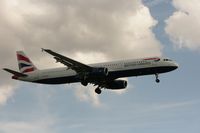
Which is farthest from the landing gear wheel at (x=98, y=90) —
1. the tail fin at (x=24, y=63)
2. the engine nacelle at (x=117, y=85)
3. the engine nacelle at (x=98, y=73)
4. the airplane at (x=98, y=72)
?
the tail fin at (x=24, y=63)

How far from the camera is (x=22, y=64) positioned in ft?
279

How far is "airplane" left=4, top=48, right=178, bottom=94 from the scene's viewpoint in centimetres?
6681

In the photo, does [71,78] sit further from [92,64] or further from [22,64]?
[22,64]

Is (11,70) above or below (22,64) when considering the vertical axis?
below

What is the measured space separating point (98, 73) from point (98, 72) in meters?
0.17

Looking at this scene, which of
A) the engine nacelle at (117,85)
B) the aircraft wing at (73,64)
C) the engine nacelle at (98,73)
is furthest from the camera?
the engine nacelle at (117,85)

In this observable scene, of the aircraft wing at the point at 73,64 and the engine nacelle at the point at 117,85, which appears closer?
the aircraft wing at the point at 73,64

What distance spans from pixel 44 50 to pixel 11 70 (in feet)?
44.5

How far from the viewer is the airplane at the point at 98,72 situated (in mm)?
66812

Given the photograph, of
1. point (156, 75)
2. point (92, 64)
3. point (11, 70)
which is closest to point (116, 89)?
point (92, 64)

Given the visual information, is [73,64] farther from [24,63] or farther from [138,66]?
[24,63]

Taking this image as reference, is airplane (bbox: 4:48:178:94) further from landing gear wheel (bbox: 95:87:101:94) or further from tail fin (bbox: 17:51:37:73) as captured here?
tail fin (bbox: 17:51:37:73)

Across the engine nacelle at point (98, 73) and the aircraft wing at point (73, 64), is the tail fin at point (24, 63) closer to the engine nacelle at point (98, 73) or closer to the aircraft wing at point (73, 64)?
the aircraft wing at point (73, 64)

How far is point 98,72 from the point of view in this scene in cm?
6875
